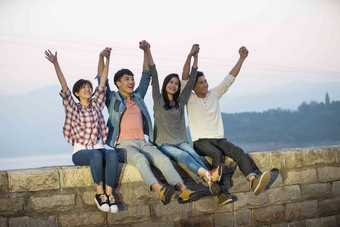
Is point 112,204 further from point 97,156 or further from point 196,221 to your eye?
point 196,221

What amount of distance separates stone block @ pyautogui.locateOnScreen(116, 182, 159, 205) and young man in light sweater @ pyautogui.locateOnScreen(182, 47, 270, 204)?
80 centimetres

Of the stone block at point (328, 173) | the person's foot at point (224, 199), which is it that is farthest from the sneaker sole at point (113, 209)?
the stone block at point (328, 173)

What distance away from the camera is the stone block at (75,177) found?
3.84m

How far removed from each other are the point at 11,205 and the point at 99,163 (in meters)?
0.91

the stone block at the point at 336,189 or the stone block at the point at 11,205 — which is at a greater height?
the stone block at the point at 11,205

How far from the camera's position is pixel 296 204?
4.89 meters

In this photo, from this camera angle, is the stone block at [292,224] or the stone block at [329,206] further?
the stone block at [329,206]

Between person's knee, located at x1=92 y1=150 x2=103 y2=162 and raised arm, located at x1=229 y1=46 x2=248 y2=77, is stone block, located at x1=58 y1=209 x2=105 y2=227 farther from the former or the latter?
raised arm, located at x1=229 y1=46 x2=248 y2=77

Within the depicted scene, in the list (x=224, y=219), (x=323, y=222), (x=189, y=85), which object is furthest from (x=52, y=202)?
(x=323, y=222)

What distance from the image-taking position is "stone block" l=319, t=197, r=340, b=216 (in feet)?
16.6

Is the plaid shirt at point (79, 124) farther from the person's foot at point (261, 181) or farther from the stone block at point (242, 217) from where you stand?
the stone block at point (242, 217)

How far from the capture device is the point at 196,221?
4293 millimetres

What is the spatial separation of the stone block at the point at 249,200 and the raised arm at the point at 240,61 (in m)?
1.54

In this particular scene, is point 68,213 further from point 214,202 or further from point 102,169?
point 214,202
